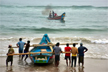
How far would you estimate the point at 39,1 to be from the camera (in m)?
76.8

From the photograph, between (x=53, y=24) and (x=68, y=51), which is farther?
(x=53, y=24)

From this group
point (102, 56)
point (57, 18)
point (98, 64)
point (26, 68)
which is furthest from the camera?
point (57, 18)

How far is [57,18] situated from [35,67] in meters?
29.2

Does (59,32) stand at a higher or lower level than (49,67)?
higher

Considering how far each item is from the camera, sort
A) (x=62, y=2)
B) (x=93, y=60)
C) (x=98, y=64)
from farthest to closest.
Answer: (x=62, y=2) < (x=93, y=60) < (x=98, y=64)

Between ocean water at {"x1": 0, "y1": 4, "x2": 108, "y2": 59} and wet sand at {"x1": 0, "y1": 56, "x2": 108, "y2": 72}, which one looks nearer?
wet sand at {"x1": 0, "y1": 56, "x2": 108, "y2": 72}

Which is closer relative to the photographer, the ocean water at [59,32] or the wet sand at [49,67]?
the wet sand at [49,67]

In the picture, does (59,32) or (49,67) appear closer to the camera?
(49,67)

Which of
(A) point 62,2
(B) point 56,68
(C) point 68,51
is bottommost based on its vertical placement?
(B) point 56,68

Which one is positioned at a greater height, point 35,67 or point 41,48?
point 41,48

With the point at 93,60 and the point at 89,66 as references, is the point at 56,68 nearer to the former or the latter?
the point at 89,66

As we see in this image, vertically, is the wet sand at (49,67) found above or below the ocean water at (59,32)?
below

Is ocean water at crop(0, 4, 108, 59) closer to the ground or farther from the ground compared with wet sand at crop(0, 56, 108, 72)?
farther from the ground

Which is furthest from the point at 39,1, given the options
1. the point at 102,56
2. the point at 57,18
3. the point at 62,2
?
the point at 102,56
